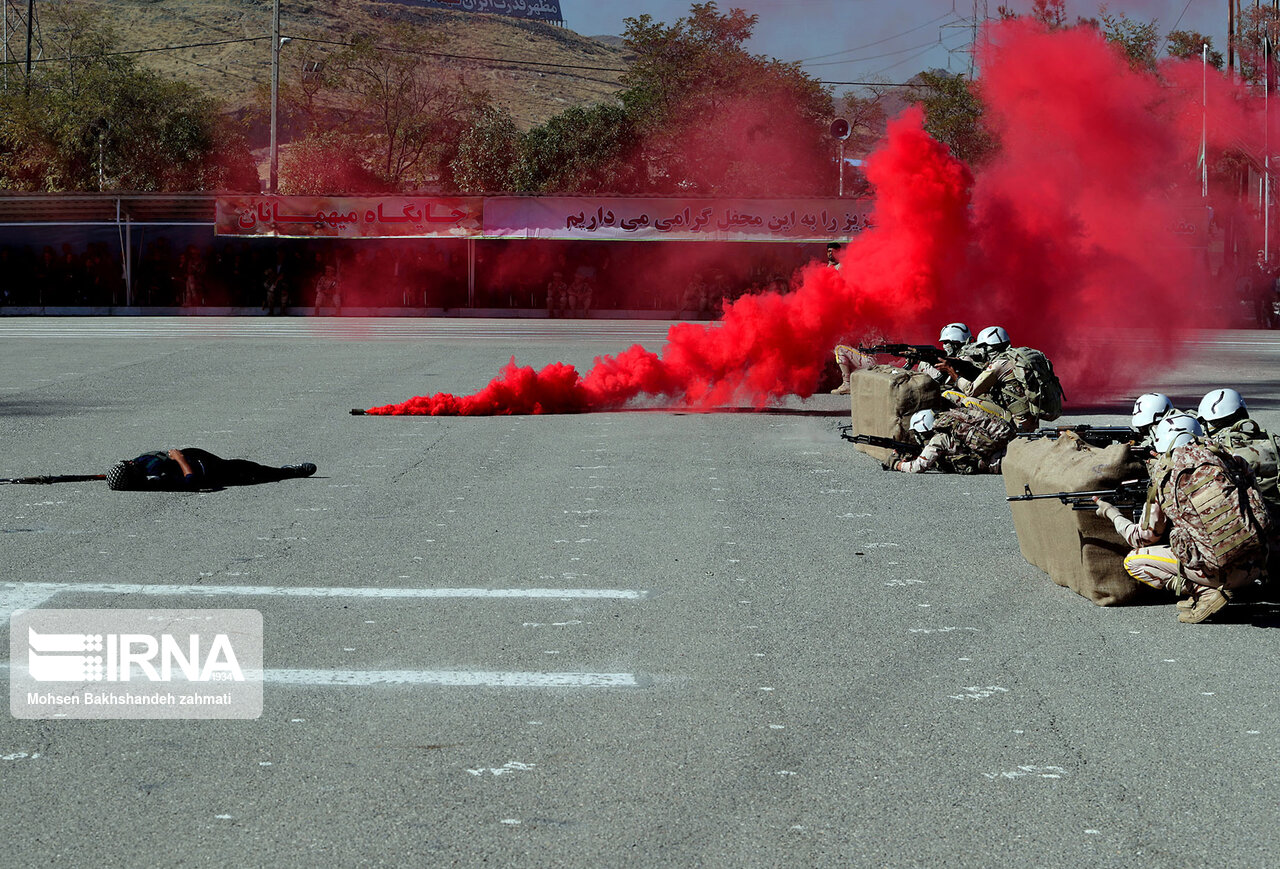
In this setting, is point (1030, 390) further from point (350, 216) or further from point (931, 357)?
point (350, 216)

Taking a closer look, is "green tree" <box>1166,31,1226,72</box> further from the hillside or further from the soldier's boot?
the hillside

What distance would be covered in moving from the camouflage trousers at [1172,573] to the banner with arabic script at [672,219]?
29.7m

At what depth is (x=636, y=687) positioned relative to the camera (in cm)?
568

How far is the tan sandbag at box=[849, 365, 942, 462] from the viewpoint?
41.6 feet

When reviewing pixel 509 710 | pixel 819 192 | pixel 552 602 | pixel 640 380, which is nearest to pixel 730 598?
pixel 552 602

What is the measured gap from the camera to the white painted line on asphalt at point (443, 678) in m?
5.72

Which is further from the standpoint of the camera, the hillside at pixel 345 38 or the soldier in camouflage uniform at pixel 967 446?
the hillside at pixel 345 38

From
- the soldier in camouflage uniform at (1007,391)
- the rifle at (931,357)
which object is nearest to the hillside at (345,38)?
Answer: the rifle at (931,357)

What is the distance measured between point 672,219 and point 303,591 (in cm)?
3031

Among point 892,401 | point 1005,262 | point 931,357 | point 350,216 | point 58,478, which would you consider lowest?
point 58,478

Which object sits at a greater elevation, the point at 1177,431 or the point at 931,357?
the point at 931,357

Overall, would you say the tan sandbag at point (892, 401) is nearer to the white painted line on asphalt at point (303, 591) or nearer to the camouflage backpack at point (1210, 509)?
the white painted line on asphalt at point (303, 591)

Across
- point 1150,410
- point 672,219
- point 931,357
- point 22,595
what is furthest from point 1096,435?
point 672,219

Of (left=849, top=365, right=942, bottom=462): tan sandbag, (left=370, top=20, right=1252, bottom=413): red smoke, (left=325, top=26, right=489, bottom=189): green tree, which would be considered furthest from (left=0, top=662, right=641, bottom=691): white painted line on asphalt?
(left=325, top=26, right=489, bottom=189): green tree
